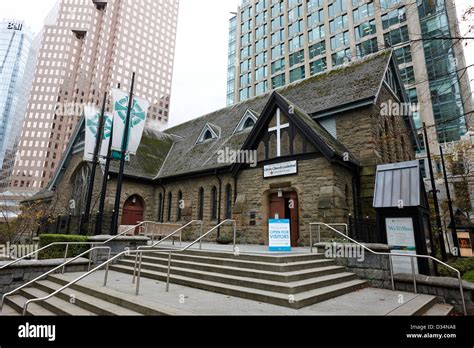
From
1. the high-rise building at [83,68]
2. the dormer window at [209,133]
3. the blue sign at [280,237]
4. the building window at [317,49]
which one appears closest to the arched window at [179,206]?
the dormer window at [209,133]

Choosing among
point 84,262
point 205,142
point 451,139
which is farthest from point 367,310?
point 451,139

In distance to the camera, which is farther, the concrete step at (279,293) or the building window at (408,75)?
the building window at (408,75)

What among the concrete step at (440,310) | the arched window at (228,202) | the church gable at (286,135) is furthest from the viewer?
the arched window at (228,202)

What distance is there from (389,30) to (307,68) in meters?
13.4

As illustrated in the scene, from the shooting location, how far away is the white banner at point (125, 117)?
13.6 m

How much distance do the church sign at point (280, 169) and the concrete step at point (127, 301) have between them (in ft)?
31.8

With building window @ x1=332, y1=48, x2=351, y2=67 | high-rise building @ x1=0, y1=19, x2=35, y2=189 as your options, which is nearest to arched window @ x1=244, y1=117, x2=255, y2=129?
building window @ x1=332, y1=48, x2=351, y2=67

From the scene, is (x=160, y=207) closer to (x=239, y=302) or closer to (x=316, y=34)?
(x=239, y=302)

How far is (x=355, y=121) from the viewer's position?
50.3 ft

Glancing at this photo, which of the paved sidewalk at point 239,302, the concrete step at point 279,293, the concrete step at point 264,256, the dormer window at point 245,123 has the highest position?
the dormer window at point 245,123

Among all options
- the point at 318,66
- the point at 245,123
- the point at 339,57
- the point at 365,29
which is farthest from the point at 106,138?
the point at 365,29

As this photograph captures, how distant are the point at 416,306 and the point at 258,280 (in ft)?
11.2

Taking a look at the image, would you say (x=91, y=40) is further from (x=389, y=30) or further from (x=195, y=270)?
(x=195, y=270)

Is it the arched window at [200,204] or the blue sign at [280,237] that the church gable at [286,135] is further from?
the arched window at [200,204]
